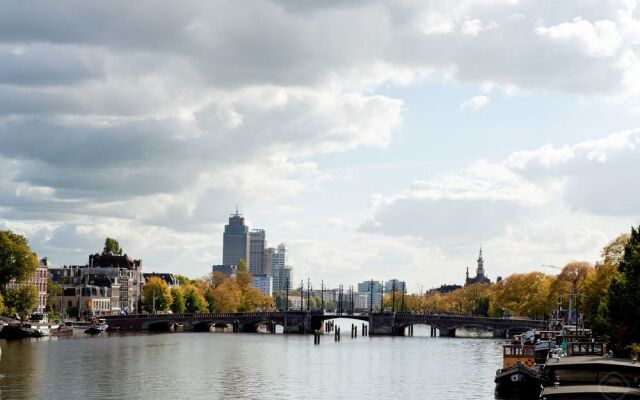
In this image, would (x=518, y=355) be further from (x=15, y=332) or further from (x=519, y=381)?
(x=15, y=332)

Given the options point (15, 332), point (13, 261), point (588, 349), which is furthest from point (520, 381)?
point (13, 261)

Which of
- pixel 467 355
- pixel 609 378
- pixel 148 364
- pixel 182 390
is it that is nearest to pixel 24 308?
pixel 148 364

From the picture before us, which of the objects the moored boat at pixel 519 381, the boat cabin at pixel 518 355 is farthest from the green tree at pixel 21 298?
the moored boat at pixel 519 381

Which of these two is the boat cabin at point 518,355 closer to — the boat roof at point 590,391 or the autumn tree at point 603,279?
the autumn tree at point 603,279

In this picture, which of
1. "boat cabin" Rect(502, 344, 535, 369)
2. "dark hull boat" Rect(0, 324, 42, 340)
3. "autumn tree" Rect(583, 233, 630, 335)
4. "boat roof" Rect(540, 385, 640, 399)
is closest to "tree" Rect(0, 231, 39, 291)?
"dark hull boat" Rect(0, 324, 42, 340)

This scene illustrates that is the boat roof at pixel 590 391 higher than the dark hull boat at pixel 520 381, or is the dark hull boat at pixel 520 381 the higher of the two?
the boat roof at pixel 590 391

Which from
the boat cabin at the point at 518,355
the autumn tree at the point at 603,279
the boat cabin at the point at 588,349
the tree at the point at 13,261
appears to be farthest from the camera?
the tree at the point at 13,261

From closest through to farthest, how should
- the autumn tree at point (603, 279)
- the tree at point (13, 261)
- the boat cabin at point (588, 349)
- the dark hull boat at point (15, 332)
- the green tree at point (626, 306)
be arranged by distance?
the boat cabin at point (588, 349) → the green tree at point (626, 306) → the autumn tree at point (603, 279) → the dark hull boat at point (15, 332) → the tree at point (13, 261)

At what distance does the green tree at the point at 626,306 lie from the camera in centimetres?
11056

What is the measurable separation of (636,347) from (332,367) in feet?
161

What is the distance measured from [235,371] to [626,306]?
46718 mm

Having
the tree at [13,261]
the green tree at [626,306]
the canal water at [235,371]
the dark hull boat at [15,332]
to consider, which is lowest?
the canal water at [235,371]

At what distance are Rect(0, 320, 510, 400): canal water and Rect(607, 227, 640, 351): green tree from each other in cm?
1510

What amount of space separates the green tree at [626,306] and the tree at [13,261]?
365 feet
